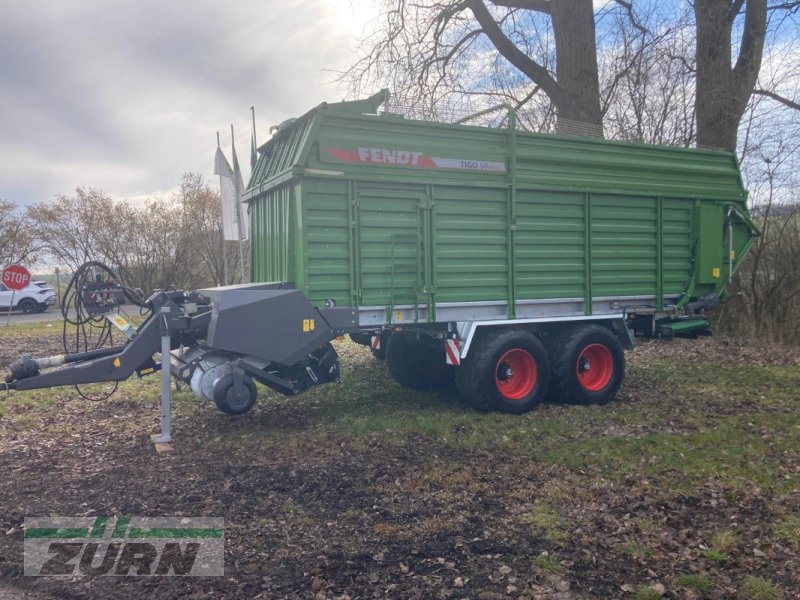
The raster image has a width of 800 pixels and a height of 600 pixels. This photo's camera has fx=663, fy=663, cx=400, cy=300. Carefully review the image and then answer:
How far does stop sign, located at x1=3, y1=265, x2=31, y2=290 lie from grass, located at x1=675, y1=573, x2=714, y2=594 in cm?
1397

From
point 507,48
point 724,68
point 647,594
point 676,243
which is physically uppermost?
point 507,48

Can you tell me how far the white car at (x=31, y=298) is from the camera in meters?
26.4

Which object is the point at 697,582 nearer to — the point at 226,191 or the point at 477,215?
the point at 477,215

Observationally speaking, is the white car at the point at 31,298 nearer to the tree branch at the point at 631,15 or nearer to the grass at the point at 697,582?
the tree branch at the point at 631,15

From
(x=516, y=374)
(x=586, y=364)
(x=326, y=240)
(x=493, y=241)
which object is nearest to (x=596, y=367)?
(x=586, y=364)

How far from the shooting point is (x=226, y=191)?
1672 centimetres

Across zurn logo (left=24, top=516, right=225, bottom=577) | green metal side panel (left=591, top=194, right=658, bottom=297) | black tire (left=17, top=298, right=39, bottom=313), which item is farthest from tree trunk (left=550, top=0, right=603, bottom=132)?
black tire (left=17, top=298, right=39, bottom=313)

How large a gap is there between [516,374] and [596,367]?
3.81 feet

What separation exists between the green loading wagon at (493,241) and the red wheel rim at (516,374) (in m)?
0.02

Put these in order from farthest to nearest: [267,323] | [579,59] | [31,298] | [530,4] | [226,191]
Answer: [31,298] < [226,191] < [530,4] < [579,59] < [267,323]

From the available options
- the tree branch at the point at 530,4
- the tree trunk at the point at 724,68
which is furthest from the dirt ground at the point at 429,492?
the tree branch at the point at 530,4

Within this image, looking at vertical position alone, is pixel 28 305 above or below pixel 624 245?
below

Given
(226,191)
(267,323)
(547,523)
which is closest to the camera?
(547,523)

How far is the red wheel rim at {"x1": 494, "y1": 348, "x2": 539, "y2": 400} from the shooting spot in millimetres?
7359
